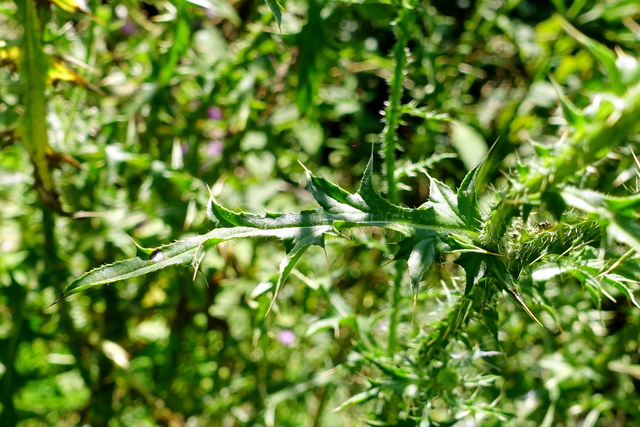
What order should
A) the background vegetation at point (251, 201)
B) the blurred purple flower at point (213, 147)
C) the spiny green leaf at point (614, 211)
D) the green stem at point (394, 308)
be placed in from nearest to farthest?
1. the spiny green leaf at point (614, 211)
2. the green stem at point (394, 308)
3. the background vegetation at point (251, 201)
4. the blurred purple flower at point (213, 147)

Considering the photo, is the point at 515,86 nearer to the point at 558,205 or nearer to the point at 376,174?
the point at 376,174

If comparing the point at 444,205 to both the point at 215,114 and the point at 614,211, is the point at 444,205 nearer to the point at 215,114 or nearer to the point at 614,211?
the point at 614,211

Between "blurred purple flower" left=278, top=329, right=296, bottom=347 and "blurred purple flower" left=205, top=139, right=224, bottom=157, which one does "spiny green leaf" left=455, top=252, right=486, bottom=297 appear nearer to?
"blurred purple flower" left=278, top=329, right=296, bottom=347

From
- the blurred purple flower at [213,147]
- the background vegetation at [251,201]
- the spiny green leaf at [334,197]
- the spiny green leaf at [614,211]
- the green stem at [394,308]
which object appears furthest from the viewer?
the blurred purple flower at [213,147]

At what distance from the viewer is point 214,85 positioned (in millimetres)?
2230

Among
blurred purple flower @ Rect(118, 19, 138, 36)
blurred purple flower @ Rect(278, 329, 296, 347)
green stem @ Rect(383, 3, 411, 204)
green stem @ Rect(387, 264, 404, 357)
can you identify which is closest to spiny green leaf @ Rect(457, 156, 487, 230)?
green stem @ Rect(383, 3, 411, 204)

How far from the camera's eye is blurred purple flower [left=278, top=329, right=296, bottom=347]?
2457 mm

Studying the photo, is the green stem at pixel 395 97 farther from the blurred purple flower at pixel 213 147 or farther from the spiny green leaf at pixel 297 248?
the blurred purple flower at pixel 213 147

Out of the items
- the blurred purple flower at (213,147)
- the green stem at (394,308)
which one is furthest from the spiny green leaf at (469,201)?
the blurred purple flower at (213,147)

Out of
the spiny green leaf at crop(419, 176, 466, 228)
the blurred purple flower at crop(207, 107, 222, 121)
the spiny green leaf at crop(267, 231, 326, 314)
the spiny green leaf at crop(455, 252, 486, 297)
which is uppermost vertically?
the spiny green leaf at crop(419, 176, 466, 228)

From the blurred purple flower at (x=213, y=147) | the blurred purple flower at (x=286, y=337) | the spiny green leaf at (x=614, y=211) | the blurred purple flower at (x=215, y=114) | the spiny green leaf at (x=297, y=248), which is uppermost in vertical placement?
the spiny green leaf at (x=614, y=211)

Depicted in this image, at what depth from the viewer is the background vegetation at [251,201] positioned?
173 cm

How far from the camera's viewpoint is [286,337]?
2.48 metres

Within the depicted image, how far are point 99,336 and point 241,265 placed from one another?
1.97 feet
